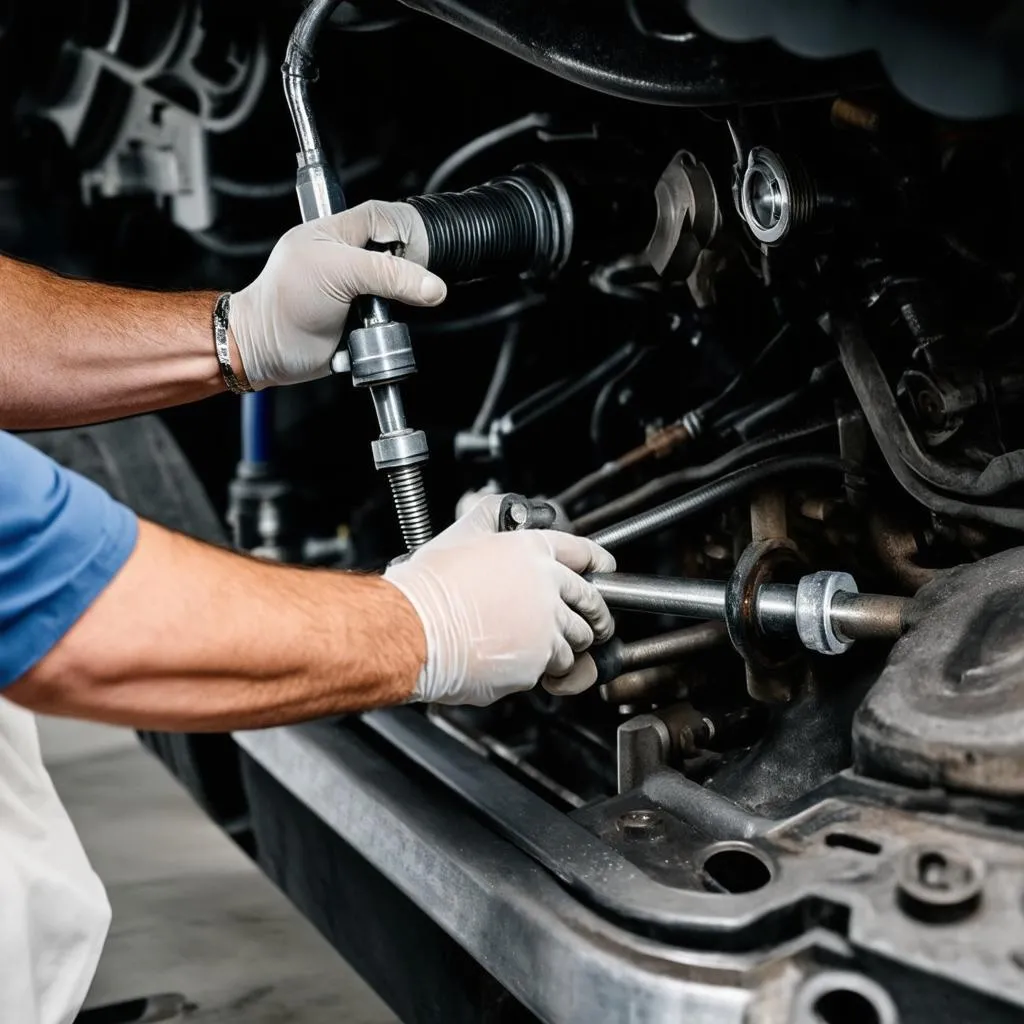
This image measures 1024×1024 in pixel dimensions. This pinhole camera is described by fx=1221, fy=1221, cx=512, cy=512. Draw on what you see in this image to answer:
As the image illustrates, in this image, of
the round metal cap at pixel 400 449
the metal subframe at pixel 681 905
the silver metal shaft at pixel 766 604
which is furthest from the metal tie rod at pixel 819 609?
the round metal cap at pixel 400 449

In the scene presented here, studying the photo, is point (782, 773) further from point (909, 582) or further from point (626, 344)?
point (626, 344)

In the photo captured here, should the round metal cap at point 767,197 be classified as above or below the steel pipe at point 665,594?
above

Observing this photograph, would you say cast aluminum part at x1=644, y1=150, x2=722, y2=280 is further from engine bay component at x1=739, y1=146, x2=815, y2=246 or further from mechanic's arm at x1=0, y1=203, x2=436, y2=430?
mechanic's arm at x1=0, y1=203, x2=436, y2=430

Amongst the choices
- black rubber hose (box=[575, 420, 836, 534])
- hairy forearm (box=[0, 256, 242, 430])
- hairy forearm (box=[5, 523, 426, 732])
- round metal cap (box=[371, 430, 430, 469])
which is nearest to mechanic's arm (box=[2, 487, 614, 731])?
hairy forearm (box=[5, 523, 426, 732])

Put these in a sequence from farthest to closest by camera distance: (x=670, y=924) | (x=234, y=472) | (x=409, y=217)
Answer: (x=234, y=472)
(x=409, y=217)
(x=670, y=924)

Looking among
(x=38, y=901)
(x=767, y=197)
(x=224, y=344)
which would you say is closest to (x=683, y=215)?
(x=767, y=197)

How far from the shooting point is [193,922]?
112 centimetres

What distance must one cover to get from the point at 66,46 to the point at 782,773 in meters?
1.48

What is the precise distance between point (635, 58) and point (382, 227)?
0.29 m

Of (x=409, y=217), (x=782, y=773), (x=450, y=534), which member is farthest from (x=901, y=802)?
(x=409, y=217)

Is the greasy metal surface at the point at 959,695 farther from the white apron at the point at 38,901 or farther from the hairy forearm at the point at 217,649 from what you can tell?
the white apron at the point at 38,901

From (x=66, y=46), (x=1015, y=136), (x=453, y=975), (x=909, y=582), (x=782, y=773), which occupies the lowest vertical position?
(x=453, y=975)

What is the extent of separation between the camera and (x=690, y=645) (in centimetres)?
98

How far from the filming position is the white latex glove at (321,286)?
1.02m
